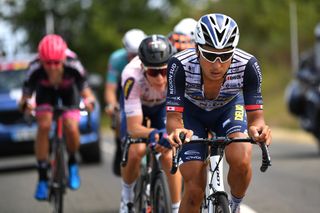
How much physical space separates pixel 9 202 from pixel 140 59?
468cm

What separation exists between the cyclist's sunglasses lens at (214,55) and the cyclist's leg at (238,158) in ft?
2.07

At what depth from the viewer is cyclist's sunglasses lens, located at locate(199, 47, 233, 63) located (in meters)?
6.29

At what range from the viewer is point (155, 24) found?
47281mm

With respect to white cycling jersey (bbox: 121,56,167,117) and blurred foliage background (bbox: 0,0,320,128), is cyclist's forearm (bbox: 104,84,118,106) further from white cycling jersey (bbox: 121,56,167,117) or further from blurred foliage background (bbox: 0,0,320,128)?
blurred foliage background (bbox: 0,0,320,128)

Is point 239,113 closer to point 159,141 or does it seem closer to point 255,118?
point 255,118

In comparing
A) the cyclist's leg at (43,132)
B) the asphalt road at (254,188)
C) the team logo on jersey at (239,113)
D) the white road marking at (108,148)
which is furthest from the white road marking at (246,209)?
the white road marking at (108,148)

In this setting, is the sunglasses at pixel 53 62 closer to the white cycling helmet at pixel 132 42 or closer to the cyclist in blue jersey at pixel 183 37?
the white cycling helmet at pixel 132 42

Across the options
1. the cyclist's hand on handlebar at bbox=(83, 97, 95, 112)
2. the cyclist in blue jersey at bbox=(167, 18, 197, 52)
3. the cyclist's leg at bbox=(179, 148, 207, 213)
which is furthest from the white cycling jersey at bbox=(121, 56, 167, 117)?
the cyclist's hand on handlebar at bbox=(83, 97, 95, 112)

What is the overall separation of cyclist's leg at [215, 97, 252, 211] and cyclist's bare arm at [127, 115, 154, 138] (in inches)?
42.4

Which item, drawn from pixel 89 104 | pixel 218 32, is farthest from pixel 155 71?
pixel 89 104

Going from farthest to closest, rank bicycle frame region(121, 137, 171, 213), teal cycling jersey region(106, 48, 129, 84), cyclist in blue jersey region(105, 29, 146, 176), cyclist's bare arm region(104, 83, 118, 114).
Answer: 1. cyclist's bare arm region(104, 83, 118, 114)
2. teal cycling jersey region(106, 48, 129, 84)
3. cyclist in blue jersey region(105, 29, 146, 176)
4. bicycle frame region(121, 137, 171, 213)

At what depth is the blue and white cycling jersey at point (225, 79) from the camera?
6562mm

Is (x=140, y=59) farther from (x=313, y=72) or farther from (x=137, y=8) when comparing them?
(x=137, y=8)

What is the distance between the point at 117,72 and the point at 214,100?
14.2ft
